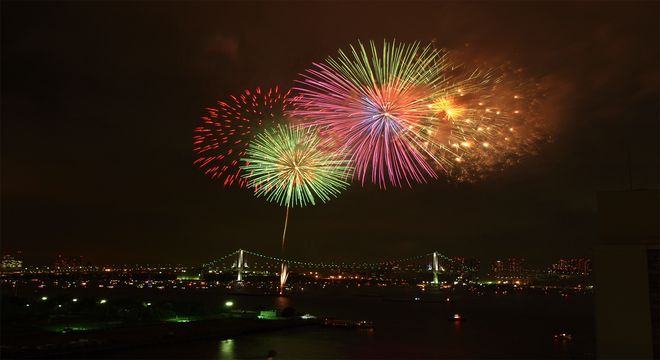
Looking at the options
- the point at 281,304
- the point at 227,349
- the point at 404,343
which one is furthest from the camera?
the point at 281,304

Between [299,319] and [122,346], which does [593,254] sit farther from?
[299,319]

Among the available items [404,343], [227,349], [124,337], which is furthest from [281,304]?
[124,337]

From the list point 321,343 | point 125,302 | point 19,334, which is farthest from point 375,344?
point 19,334

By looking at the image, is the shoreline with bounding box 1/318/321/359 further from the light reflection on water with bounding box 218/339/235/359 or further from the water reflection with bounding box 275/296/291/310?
the water reflection with bounding box 275/296/291/310

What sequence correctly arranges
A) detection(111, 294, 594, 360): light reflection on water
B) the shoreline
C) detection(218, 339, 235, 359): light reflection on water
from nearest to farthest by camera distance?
the shoreline < detection(218, 339, 235, 359): light reflection on water < detection(111, 294, 594, 360): light reflection on water

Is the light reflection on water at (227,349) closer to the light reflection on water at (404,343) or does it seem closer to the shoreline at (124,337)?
the light reflection on water at (404,343)

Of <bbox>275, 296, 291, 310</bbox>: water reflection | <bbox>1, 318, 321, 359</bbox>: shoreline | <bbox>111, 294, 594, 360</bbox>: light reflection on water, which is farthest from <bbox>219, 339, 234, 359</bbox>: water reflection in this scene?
<bbox>275, 296, 291, 310</bbox>: water reflection

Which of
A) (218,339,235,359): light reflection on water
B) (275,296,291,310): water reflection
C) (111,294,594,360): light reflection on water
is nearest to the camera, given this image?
(218,339,235,359): light reflection on water

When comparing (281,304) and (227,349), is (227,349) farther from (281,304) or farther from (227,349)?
(281,304)

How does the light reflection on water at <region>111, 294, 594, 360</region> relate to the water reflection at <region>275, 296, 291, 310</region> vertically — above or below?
below

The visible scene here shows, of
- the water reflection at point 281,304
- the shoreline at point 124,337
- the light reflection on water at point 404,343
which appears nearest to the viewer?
the shoreline at point 124,337

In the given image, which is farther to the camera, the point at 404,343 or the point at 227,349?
the point at 404,343

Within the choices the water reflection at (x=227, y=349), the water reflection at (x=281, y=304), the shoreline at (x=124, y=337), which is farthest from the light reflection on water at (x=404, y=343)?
the water reflection at (x=281, y=304)
